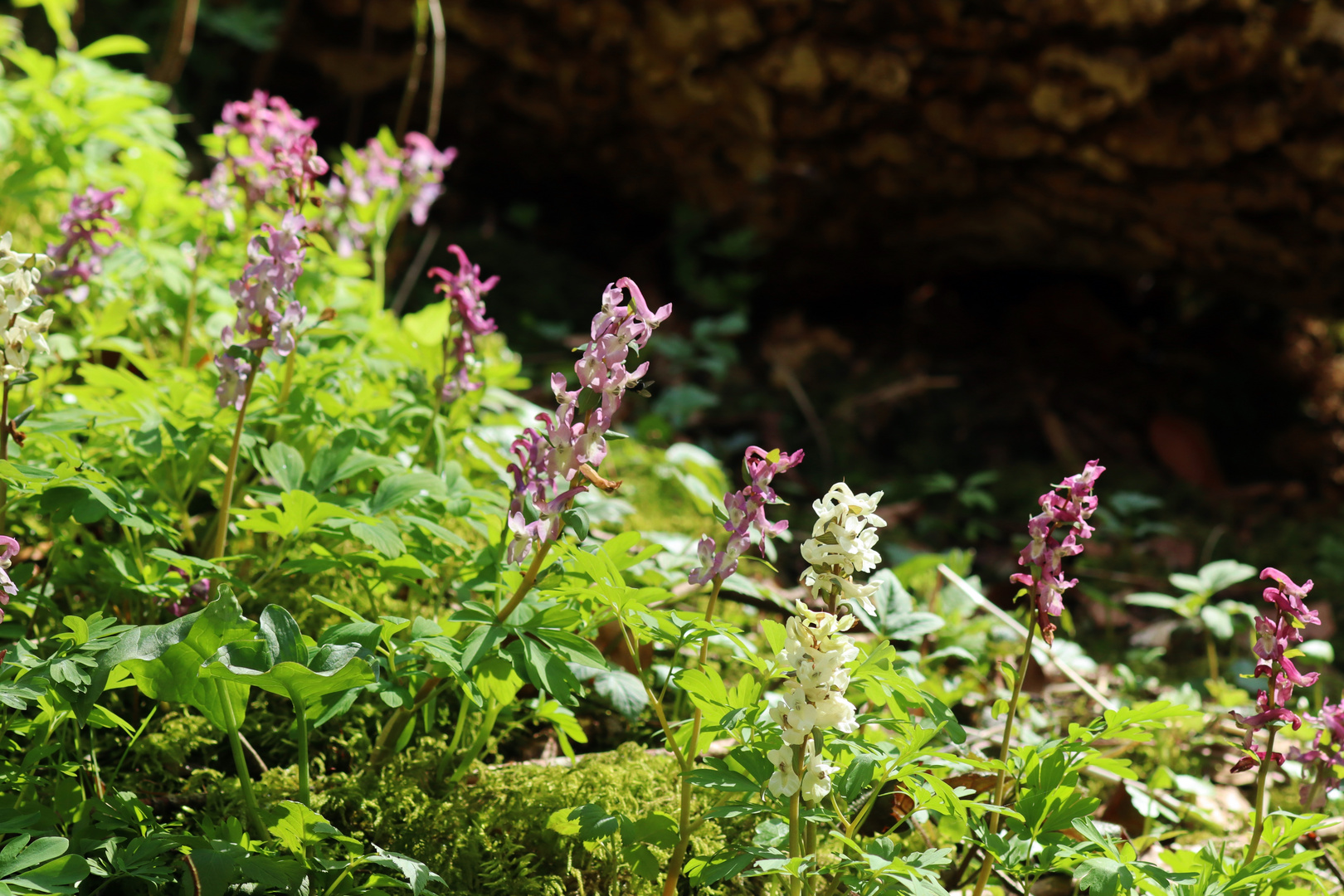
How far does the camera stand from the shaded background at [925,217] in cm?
359

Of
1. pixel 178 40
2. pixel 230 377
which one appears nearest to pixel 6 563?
pixel 230 377

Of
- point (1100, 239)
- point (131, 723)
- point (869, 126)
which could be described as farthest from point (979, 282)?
point (131, 723)

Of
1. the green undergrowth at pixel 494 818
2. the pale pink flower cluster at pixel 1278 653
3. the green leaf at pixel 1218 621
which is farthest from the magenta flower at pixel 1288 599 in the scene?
the green leaf at pixel 1218 621

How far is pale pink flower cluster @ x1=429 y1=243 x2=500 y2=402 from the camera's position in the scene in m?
1.74

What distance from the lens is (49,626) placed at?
5.70 ft

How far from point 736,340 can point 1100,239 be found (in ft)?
5.46

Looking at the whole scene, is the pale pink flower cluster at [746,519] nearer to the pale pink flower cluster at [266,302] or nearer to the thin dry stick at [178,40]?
the pale pink flower cluster at [266,302]

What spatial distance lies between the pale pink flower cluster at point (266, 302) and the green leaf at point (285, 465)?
4.0 inches

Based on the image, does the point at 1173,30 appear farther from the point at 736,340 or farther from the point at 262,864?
the point at 262,864

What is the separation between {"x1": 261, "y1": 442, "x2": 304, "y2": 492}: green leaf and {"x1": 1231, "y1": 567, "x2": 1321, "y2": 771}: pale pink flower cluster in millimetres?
1458

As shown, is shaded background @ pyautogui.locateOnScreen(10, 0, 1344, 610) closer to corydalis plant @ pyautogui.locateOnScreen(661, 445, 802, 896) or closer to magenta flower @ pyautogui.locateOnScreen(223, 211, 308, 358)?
magenta flower @ pyautogui.locateOnScreen(223, 211, 308, 358)

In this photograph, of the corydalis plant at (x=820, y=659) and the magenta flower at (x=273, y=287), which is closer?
the corydalis plant at (x=820, y=659)

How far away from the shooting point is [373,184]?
2.62 meters

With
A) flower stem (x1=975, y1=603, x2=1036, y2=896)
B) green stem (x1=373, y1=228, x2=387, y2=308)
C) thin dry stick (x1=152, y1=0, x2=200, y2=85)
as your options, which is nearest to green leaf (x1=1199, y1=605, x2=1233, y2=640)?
flower stem (x1=975, y1=603, x2=1036, y2=896)
